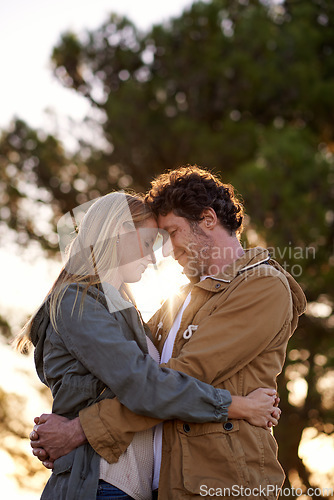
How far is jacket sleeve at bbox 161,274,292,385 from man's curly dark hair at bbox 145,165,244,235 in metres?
0.52

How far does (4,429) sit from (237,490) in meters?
8.44

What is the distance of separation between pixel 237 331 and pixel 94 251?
2.18ft

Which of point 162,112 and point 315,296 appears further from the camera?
point 162,112

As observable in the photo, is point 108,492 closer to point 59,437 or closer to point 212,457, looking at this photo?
point 59,437

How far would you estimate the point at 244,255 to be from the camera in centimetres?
253

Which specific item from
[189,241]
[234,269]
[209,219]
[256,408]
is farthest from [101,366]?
[209,219]

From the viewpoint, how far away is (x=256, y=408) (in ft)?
7.13

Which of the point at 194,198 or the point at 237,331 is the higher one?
the point at 194,198

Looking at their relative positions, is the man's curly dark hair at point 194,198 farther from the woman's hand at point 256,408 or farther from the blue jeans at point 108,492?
the blue jeans at point 108,492

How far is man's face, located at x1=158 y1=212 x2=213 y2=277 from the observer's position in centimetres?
269

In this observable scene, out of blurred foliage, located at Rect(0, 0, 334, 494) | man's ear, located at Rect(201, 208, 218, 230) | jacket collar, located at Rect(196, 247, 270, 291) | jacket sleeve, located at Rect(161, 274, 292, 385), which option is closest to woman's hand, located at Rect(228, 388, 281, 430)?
→ jacket sleeve, located at Rect(161, 274, 292, 385)

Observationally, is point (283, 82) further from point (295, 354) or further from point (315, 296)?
point (295, 354)

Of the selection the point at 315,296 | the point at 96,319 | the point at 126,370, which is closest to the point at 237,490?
the point at 126,370

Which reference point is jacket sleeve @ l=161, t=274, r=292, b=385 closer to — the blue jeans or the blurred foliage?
the blue jeans
